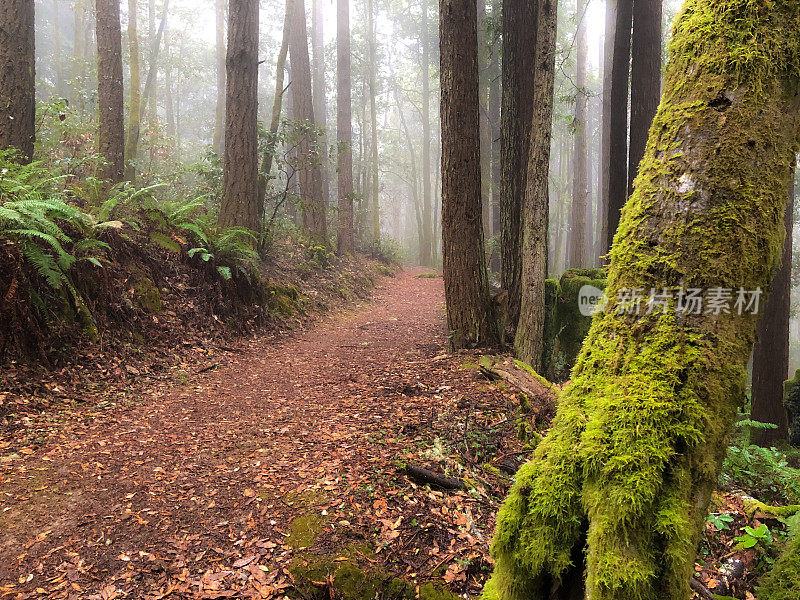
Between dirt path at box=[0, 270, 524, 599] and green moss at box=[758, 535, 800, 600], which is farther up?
green moss at box=[758, 535, 800, 600]

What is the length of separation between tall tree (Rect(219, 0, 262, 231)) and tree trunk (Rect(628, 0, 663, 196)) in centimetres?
740

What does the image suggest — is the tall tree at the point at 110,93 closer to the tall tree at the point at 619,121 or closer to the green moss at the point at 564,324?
the green moss at the point at 564,324

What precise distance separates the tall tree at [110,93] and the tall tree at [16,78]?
7.52 feet

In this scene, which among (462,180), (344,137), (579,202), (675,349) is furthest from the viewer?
(579,202)

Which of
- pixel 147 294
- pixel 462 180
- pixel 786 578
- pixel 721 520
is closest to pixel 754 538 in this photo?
pixel 721 520

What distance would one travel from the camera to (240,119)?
9641mm

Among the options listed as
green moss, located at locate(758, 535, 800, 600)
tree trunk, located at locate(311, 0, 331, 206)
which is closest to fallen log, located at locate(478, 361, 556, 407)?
green moss, located at locate(758, 535, 800, 600)

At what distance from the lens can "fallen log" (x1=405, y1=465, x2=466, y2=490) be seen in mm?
3768

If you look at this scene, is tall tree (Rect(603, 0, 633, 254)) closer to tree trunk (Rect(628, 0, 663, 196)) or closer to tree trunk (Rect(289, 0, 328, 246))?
tree trunk (Rect(628, 0, 663, 196))

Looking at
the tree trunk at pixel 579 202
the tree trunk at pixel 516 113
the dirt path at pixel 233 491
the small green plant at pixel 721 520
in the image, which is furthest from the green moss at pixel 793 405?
the tree trunk at pixel 579 202

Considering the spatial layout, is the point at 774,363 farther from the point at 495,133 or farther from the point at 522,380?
the point at 495,133

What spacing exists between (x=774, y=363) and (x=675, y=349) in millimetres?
8833

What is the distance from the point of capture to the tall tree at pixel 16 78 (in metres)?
6.45

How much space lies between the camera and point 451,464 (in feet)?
13.4
